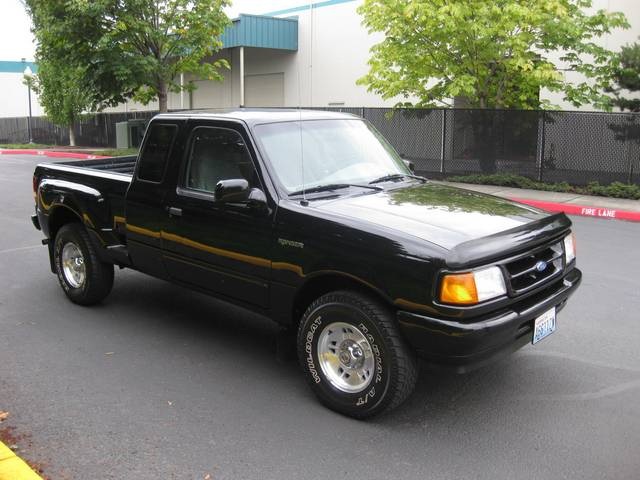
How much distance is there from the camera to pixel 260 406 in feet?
13.3

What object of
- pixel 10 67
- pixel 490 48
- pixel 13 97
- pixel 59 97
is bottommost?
pixel 59 97

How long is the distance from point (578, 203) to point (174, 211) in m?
10.4

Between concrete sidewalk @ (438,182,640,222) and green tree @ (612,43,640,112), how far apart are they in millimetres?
2544

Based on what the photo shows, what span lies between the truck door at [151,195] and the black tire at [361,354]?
165 cm

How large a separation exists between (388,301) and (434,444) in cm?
84

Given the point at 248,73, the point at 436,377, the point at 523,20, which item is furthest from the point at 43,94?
the point at 436,377

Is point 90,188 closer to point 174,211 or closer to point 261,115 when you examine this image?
point 174,211

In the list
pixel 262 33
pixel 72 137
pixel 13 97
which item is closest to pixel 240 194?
pixel 262 33

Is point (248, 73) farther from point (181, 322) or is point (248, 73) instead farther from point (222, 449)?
point (222, 449)

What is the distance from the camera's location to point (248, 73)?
95.7 ft

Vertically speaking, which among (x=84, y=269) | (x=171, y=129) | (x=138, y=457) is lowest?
(x=138, y=457)

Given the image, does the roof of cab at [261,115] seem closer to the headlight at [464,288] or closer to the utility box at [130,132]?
the headlight at [464,288]

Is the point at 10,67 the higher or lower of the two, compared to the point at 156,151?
higher

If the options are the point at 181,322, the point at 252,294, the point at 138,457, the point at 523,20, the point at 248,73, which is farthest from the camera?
the point at 248,73
